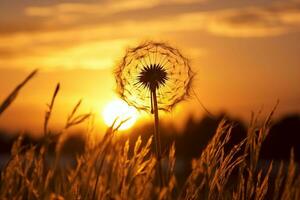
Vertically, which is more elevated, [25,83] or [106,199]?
[25,83]

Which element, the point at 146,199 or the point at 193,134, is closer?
the point at 146,199

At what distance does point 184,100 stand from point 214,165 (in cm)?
113

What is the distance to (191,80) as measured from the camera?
4.99 m

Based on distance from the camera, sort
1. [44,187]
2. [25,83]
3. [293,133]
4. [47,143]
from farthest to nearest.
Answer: [293,133], [44,187], [47,143], [25,83]

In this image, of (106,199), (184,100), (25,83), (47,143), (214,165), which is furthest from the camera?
(184,100)

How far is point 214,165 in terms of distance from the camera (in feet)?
12.2

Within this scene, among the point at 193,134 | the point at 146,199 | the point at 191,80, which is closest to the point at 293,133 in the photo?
the point at 193,134

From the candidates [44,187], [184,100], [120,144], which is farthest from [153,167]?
[184,100]

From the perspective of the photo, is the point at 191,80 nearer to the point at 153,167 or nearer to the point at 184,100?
the point at 184,100

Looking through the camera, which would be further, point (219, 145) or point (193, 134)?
point (193, 134)

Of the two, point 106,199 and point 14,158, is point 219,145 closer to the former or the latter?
point 106,199

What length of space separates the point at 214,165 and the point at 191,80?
1.36m

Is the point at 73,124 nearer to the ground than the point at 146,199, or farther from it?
farther from it

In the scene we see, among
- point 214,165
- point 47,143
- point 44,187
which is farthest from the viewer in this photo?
point 214,165
